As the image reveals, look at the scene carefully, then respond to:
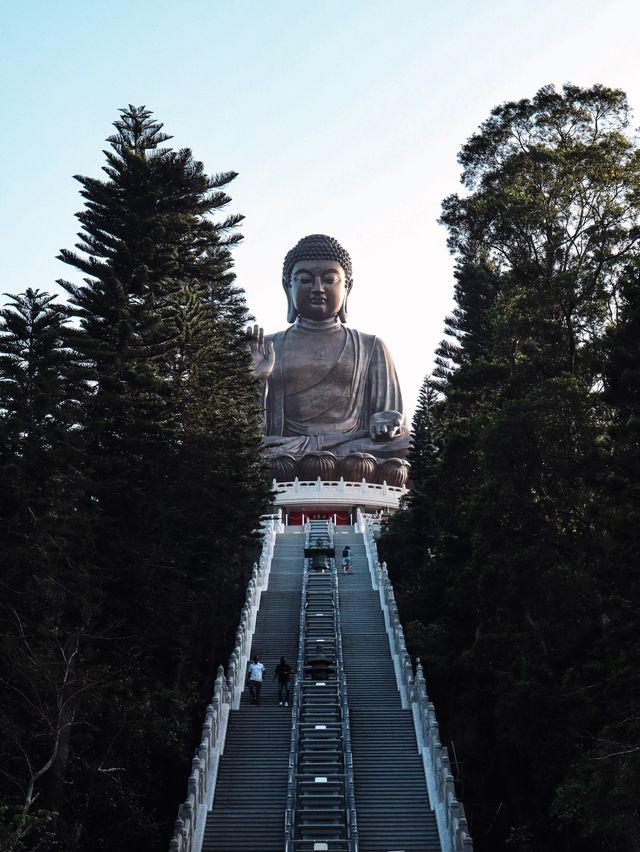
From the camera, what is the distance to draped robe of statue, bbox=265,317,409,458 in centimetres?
4050

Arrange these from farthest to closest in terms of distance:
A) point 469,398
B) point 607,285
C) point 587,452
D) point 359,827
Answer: point 469,398
point 607,285
point 587,452
point 359,827

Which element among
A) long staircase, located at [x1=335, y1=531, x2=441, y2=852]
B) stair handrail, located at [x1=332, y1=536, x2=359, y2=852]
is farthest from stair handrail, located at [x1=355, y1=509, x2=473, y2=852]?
stair handrail, located at [x1=332, y1=536, x2=359, y2=852]

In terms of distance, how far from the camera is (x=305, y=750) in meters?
15.9

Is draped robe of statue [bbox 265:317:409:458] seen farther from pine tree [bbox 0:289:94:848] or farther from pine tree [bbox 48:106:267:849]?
pine tree [bbox 0:289:94:848]

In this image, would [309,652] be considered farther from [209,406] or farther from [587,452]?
[587,452]

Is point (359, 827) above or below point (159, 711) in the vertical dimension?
below

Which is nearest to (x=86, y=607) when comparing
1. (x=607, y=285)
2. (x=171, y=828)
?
(x=171, y=828)

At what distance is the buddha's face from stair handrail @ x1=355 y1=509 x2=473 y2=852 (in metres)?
20.9

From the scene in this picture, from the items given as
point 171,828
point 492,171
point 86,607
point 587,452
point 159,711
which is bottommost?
point 171,828

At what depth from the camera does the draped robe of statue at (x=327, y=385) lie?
40.5 meters

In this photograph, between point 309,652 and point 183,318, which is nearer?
point 309,652

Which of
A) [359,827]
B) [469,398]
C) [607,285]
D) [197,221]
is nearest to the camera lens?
[359,827]

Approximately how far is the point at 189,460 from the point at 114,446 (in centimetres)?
144

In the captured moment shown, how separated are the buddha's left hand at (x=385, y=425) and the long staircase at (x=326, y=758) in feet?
57.2
